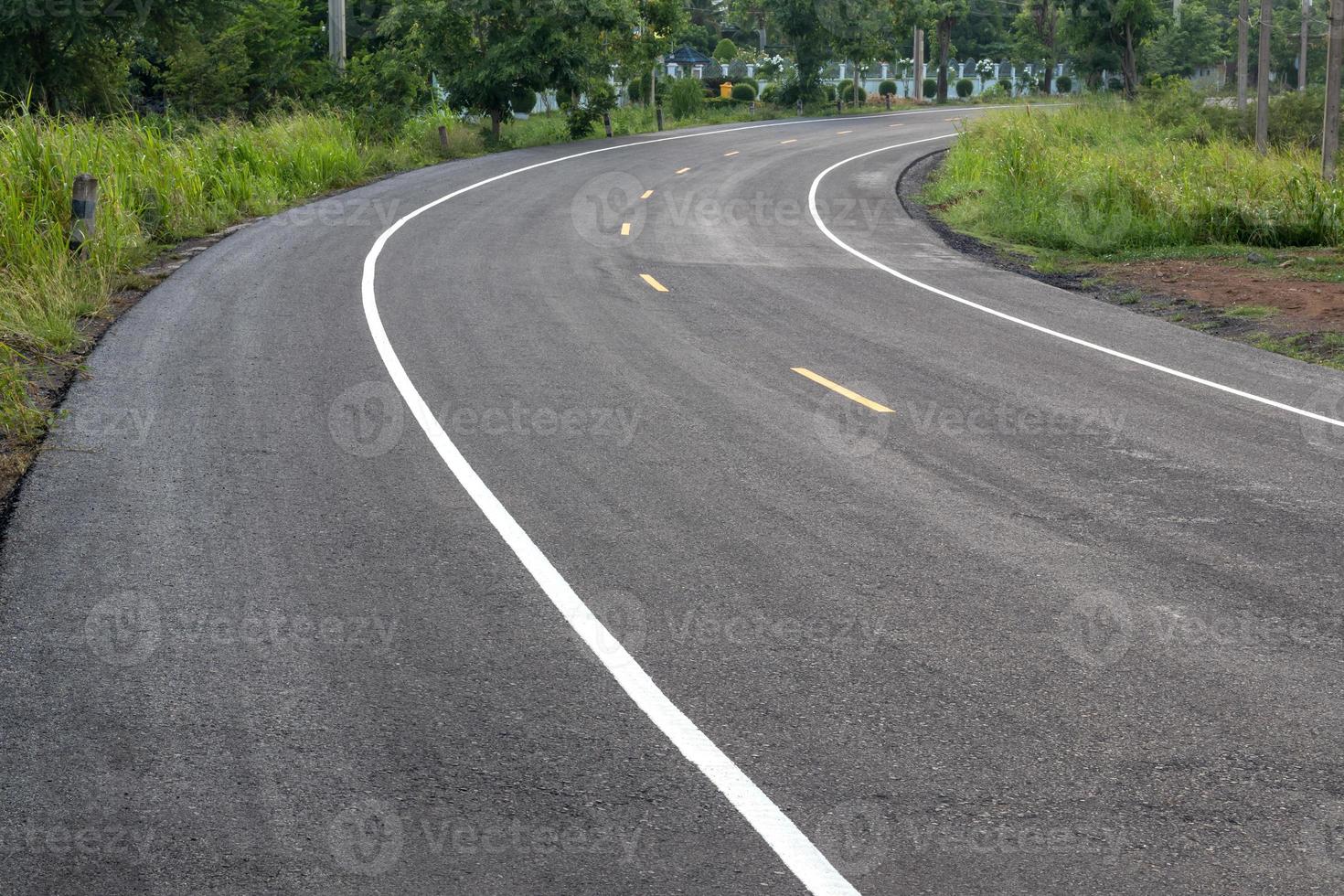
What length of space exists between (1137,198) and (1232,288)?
4633 millimetres

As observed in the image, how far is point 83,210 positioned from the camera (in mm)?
15500

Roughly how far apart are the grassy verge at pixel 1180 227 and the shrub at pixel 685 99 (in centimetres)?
2346

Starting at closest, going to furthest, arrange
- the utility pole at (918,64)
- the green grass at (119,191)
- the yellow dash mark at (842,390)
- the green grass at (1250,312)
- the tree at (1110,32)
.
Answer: the yellow dash mark at (842,390)
the green grass at (119,191)
the green grass at (1250,312)
the tree at (1110,32)
the utility pole at (918,64)

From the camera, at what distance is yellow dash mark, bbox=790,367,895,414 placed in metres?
10.6

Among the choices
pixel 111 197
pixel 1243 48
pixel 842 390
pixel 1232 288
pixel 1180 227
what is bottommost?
pixel 842 390

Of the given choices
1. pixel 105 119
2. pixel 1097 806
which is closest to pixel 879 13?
pixel 105 119

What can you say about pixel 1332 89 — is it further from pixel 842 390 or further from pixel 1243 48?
pixel 1243 48

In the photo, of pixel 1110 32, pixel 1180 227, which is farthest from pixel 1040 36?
pixel 1180 227

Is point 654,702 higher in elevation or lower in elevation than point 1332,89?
lower

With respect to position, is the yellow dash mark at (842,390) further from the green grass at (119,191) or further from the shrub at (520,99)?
the shrub at (520,99)

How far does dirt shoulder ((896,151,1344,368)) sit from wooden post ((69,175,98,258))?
11867mm

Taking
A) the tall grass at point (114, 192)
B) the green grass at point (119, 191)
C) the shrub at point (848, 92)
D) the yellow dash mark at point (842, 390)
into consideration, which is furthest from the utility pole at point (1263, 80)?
the shrub at point (848, 92)

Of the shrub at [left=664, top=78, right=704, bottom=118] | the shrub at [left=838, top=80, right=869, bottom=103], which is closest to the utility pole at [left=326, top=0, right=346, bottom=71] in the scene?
the shrub at [left=664, top=78, right=704, bottom=118]

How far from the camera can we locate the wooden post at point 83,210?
15.5m
